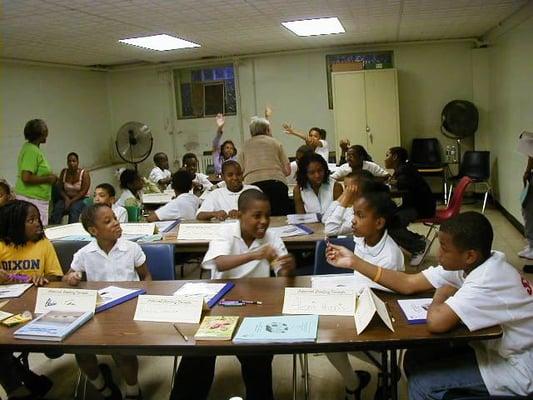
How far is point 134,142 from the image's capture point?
8266 millimetres

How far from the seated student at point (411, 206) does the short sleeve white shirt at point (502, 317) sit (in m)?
3.09

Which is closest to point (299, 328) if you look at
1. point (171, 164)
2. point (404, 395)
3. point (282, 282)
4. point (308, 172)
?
point (282, 282)

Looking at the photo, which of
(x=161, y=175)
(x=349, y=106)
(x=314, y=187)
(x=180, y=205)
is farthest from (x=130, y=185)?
(x=349, y=106)

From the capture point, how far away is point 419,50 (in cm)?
789

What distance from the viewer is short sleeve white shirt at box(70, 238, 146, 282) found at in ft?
8.58

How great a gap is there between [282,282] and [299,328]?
524mm

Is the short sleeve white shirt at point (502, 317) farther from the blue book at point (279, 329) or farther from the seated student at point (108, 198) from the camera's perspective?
the seated student at point (108, 198)

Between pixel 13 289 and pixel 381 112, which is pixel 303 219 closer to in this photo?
pixel 13 289

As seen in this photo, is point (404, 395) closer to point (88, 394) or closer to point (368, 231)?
point (368, 231)

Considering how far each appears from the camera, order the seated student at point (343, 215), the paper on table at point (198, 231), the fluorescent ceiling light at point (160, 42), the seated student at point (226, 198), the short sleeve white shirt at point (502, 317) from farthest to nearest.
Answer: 1. the fluorescent ceiling light at point (160, 42)
2. the seated student at point (226, 198)
3. the paper on table at point (198, 231)
4. the seated student at point (343, 215)
5. the short sleeve white shirt at point (502, 317)

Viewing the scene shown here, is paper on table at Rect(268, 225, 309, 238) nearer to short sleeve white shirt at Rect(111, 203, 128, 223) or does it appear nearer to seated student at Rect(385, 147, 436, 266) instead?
short sleeve white shirt at Rect(111, 203, 128, 223)

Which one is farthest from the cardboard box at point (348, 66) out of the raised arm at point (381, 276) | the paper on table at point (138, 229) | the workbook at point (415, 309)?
the workbook at point (415, 309)

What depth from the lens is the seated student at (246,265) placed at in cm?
219

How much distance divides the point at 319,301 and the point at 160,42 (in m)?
5.32
